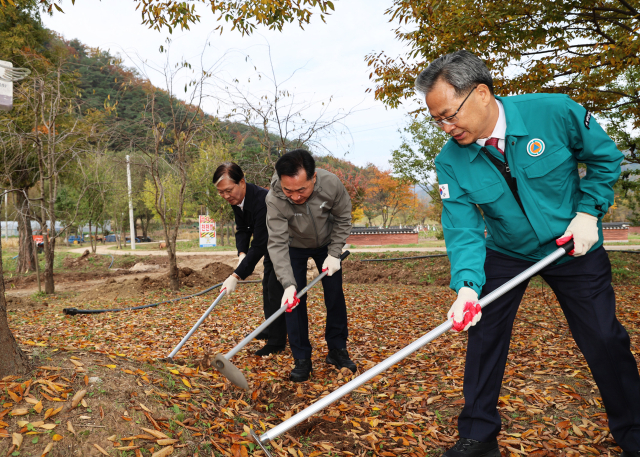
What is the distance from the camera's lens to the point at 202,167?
1641 cm

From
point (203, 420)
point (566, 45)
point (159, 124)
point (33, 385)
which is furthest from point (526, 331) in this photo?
point (159, 124)

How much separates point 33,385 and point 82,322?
3413mm

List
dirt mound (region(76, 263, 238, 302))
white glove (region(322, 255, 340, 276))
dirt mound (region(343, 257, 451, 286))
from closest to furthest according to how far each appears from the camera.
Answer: white glove (region(322, 255, 340, 276)), dirt mound (region(76, 263, 238, 302)), dirt mound (region(343, 257, 451, 286))

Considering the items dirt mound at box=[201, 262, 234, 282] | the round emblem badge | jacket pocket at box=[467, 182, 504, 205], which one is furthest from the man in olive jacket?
dirt mound at box=[201, 262, 234, 282]

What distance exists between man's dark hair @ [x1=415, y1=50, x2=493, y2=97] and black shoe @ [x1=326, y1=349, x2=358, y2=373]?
91.6 inches

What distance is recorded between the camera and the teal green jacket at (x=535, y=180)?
6.51 feet

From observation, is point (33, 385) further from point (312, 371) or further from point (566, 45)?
point (566, 45)

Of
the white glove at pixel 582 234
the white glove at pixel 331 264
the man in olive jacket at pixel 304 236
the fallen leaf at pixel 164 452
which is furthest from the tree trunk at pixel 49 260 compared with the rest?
the white glove at pixel 582 234

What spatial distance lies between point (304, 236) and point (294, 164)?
653mm

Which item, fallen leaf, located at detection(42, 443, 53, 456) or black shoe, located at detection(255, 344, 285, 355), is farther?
black shoe, located at detection(255, 344, 285, 355)

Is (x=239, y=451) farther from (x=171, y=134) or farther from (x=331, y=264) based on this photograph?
(x=171, y=134)

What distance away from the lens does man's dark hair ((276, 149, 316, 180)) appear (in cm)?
298

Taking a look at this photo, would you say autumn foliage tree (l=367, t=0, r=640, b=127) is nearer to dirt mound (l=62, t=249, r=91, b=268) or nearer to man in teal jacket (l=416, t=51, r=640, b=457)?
man in teal jacket (l=416, t=51, r=640, b=457)

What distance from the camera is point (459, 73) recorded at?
196cm
